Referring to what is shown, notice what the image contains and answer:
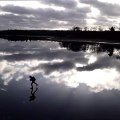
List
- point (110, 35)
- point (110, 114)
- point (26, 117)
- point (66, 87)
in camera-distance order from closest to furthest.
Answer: point (26, 117)
point (110, 114)
point (66, 87)
point (110, 35)

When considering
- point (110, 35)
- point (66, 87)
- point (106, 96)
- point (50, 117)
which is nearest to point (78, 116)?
point (50, 117)

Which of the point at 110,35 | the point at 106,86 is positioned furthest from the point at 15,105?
the point at 110,35

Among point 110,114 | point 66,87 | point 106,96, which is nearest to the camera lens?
point 110,114

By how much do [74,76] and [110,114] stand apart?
44.6ft

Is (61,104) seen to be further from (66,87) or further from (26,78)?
(26,78)

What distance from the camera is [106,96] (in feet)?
72.6

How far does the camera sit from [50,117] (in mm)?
16641

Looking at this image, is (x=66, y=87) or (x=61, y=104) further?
(x=66, y=87)

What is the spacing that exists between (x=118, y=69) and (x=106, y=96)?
14.4m

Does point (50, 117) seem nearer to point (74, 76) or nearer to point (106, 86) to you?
point (106, 86)

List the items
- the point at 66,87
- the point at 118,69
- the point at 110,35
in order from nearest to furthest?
the point at 66,87
the point at 118,69
the point at 110,35

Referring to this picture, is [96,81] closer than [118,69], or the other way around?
[96,81]

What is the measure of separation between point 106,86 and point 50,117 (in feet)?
33.7

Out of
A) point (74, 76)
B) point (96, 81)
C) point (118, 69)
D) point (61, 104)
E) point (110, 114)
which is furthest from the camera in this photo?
point (118, 69)
